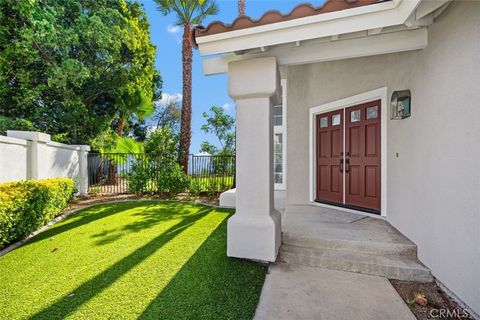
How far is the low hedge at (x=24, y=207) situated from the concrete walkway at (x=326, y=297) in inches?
193

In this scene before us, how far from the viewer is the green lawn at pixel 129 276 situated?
2.81 metres

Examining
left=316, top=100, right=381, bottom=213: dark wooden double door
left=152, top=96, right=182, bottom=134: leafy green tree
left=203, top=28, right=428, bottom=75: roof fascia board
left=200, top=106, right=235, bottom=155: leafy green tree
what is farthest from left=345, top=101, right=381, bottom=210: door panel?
left=152, top=96, right=182, bottom=134: leafy green tree

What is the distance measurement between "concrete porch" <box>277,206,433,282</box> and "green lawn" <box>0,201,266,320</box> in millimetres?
795

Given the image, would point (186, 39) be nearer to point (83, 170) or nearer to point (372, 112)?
point (83, 170)

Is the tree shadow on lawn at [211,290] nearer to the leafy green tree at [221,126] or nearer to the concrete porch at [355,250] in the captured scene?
the concrete porch at [355,250]

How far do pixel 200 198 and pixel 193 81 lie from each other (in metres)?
5.96

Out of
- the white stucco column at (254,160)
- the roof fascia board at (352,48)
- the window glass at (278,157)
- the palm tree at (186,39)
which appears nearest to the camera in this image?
the roof fascia board at (352,48)

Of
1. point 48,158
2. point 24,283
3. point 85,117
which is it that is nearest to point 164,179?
point 48,158

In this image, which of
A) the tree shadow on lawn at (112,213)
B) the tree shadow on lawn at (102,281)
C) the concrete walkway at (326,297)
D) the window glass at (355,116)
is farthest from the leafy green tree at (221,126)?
the concrete walkway at (326,297)

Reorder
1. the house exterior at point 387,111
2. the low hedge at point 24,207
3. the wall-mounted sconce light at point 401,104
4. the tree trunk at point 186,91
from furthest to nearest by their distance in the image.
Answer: the tree trunk at point 186,91, the low hedge at point 24,207, the wall-mounted sconce light at point 401,104, the house exterior at point 387,111

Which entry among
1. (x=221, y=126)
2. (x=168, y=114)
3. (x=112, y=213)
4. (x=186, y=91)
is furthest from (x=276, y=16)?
(x=168, y=114)

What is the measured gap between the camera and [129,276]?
358 centimetres

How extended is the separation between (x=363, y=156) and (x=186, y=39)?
10.1 meters

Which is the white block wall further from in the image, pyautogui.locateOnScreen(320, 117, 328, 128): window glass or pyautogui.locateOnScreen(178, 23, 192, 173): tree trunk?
pyautogui.locateOnScreen(320, 117, 328, 128): window glass
